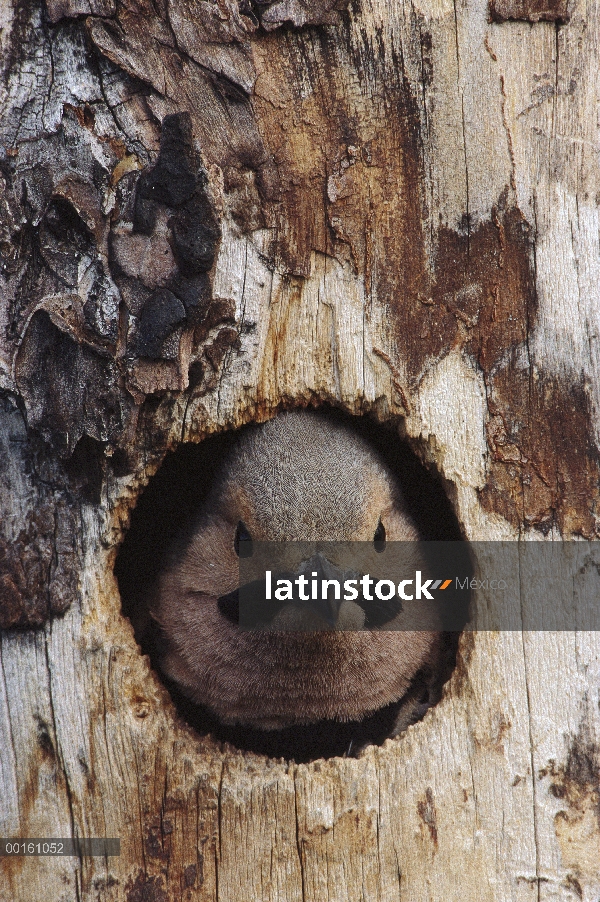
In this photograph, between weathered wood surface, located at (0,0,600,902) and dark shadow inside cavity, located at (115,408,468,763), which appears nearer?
weathered wood surface, located at (0,0,600,902)

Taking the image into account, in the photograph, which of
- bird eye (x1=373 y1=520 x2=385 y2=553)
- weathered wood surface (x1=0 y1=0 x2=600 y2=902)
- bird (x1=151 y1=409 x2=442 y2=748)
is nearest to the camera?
weathered wood surface (x1=0 y1=0 x2=600 y2=902)

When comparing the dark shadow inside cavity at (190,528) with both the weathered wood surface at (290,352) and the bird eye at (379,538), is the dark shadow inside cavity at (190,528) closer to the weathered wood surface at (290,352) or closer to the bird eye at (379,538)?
the bird eye at (379,538)

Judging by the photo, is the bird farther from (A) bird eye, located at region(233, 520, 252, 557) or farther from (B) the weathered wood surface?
(B) the weathered wood surface

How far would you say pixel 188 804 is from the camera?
2674 mm

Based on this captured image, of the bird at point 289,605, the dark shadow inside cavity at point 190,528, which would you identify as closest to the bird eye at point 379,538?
the bird at point 289,605

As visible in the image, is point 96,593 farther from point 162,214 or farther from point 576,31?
point 576,31

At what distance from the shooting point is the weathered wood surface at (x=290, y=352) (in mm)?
2609

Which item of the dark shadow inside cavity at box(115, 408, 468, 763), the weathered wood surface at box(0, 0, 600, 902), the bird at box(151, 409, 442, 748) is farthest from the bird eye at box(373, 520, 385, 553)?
the weathered wood surface at box(0, 0, 600, 902)

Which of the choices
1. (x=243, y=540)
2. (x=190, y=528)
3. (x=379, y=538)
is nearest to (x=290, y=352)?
(x=243, y=540)

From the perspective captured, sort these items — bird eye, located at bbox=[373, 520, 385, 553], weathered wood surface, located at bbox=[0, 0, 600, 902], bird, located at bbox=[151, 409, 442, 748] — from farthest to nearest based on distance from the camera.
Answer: bird eye, located at bbox=[373, 520, 385, 553], bird, located at bbox=[151, 409, 442, 748], weathered wood surface, located at bbox=[0, 0, 600, 902]

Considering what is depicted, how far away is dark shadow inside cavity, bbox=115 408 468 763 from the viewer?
325 centimetres

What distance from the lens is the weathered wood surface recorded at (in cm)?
261

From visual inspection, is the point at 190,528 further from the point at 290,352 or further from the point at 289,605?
the point at 290,352

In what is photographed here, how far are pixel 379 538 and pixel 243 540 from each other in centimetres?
57
